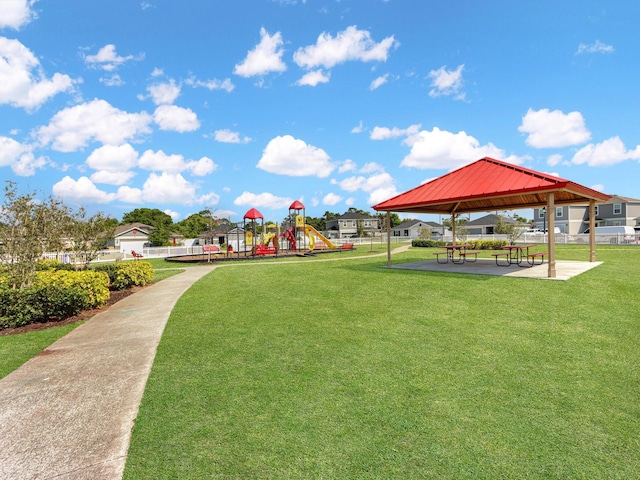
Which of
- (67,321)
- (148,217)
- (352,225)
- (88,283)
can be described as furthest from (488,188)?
(148,217)

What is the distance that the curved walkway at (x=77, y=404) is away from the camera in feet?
9.60

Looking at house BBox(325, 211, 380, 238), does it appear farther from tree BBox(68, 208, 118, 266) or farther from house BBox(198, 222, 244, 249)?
tree BBox(68, 208, 118, 266)

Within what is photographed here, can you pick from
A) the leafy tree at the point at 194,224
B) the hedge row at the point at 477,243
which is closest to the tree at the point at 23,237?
the hedge row at the point at 477,243

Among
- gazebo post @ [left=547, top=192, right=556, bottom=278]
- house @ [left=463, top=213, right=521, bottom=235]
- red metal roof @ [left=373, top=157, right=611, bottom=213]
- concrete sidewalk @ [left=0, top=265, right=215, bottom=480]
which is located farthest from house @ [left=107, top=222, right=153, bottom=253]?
gazebo post @ [left=547, top=192, right=556, bottom=278]

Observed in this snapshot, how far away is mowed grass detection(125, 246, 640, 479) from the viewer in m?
2.86

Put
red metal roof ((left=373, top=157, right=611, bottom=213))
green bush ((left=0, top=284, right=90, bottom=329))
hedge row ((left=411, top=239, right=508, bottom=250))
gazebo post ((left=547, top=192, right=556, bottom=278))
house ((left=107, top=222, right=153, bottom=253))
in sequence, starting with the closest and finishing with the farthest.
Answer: green bush ((left=0, top=284, right=90, bottom=329)) → gazebo post ((left=547, top=192, right=556, bottom=278)) → red metal roof ((left=373, top=157, right=611, bottom=213)) → hedge row ((left=411, top=239, right=508, bottom=250)) → house ((left=107, top=222, right=153, bottom=253))

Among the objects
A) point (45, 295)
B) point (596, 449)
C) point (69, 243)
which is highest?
point (69, 243)

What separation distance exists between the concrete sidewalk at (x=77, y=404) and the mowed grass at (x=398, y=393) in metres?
0.21

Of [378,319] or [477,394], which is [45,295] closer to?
[378,319]

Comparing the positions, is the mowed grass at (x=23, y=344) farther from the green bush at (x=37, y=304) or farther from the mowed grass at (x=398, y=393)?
the mowed grass at (x=398, y=393)

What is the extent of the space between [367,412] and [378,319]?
3.37 metres

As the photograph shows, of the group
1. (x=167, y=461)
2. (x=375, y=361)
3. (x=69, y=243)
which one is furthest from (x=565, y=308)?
(x=69, y=243)

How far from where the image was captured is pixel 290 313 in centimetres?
750

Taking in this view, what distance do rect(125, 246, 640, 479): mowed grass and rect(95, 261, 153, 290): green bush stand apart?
520 cm
